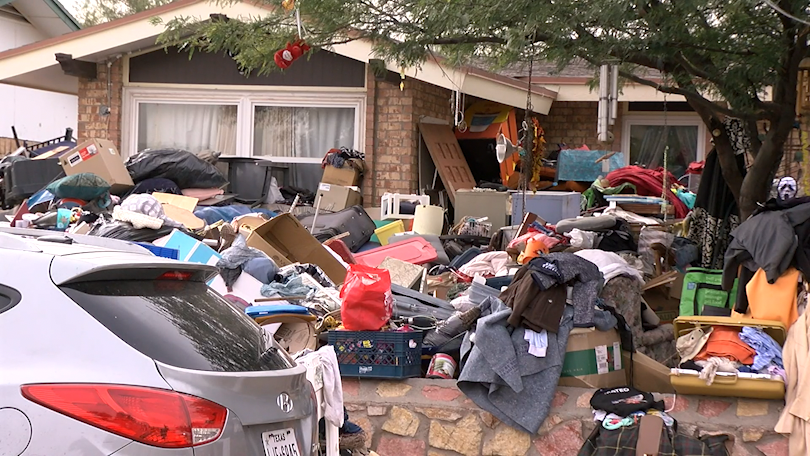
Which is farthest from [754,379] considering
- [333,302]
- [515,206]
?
[515,206]

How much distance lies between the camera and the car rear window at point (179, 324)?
3652 millimetres

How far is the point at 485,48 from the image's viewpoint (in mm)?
9938

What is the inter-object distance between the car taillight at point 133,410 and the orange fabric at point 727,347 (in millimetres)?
4316

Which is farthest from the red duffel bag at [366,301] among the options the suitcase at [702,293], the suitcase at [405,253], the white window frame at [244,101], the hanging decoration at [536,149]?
the white window frame at [244,101]

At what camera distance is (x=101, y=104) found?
15383mm

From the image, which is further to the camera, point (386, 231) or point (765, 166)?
point (386, 231)

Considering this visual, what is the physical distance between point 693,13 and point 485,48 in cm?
263

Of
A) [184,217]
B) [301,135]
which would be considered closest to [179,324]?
[184,217]

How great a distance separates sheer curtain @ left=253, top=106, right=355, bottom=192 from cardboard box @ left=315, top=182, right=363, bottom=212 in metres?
1.13

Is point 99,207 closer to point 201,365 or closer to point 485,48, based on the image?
point 485,48

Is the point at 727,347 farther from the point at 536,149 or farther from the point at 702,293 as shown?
the point at 536,149

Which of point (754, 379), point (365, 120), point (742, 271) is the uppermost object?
point (365, 120)

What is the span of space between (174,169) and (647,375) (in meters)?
8.11

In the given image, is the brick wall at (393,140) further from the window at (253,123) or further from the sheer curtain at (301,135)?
the sheer curtain at (301,135)
